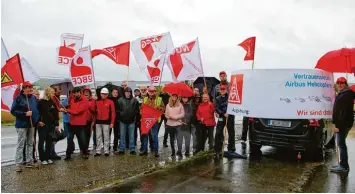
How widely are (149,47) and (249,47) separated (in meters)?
3.13

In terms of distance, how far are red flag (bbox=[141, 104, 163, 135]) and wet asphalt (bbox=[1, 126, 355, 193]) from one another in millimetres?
733

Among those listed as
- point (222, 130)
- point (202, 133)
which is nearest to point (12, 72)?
point (202, 133)

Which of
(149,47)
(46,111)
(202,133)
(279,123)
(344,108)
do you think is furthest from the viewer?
(149,47)

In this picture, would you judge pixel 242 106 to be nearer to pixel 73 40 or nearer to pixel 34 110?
pixel 34 110

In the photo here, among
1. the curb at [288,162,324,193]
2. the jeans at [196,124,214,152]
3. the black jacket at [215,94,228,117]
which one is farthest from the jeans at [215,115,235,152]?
the curb at [288,162,324,193]

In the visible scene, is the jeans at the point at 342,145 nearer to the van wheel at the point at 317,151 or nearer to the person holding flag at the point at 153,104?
the van wheel at the point at 317,151

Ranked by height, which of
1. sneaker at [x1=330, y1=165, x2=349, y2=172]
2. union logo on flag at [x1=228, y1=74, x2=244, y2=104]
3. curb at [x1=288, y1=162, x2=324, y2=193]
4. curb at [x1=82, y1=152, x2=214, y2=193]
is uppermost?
union logo on flag at [x1=228, y1=74, x2=244, y2=104]

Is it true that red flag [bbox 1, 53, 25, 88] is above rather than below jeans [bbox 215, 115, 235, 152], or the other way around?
above

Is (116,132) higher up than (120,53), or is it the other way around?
(120,53)

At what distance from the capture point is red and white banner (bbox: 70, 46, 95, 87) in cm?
982

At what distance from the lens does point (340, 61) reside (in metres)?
8.65

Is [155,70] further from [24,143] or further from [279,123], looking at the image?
[24,143]

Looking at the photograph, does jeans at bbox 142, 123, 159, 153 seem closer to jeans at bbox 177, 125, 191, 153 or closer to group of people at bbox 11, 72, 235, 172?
group of people at bbox 11, 72, 235, 172

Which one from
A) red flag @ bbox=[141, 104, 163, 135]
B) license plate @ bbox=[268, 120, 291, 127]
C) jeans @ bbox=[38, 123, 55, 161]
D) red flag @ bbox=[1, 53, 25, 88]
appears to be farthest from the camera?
red flag @ bbox=[141, 104, 163, 135]
